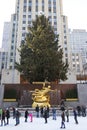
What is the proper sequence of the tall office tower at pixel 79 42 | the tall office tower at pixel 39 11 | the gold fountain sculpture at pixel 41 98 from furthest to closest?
1. the tall office tower at pixel 79 42
2. the tall office tower at pixel 39 11
3. the gold fountain sculpture at pixel 41 98

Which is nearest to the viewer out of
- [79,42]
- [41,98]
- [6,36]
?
[41,98]

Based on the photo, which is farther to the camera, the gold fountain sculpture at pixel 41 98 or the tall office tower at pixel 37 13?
the tall office tower at pixel 37 13

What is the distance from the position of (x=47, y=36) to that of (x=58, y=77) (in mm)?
8043

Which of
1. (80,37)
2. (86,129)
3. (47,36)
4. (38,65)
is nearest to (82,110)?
(86,129)

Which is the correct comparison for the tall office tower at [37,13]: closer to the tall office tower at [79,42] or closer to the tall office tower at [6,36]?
the tall office tower at [79,42]

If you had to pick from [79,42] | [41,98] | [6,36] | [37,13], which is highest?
[6,36]

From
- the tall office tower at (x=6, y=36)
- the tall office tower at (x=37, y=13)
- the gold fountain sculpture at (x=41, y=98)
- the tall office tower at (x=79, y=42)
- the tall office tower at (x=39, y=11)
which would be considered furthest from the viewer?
the tall office tower at (x=6, y=36)

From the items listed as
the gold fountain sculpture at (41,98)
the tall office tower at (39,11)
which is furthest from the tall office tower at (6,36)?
the gold fountain sculpture at (41,98)

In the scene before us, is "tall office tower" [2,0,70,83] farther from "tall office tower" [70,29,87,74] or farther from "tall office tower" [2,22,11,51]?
"tall office tower" [2,22,11,51]

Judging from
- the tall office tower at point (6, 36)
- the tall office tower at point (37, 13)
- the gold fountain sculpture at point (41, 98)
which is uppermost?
the tall office tower at point (6, 36)

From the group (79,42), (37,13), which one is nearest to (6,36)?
(79,42)

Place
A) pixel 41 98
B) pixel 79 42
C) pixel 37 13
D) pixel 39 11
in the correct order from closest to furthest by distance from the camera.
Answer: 1. pixel 41 98
2. pixel 39 11
3. pixel 37 13
4. pixel 79 42

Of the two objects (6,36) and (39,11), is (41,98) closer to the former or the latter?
(39,11)

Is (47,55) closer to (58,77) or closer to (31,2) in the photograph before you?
(58,77)
